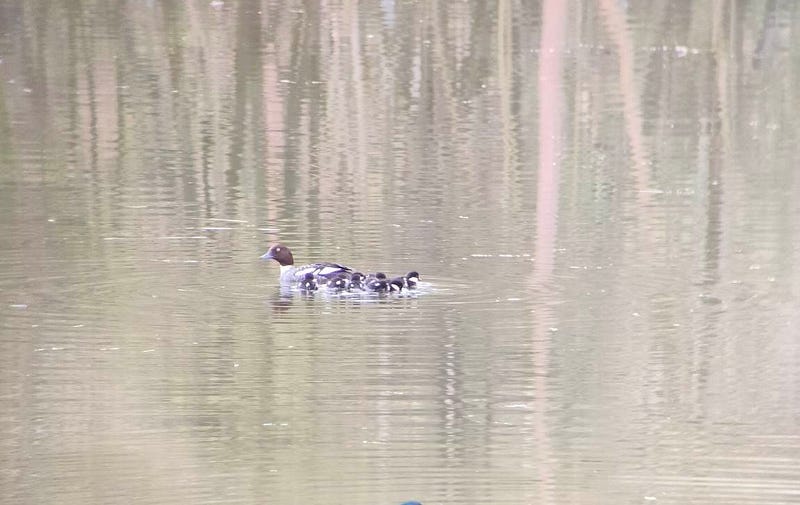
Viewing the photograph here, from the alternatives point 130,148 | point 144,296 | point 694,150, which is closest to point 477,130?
point 694,150

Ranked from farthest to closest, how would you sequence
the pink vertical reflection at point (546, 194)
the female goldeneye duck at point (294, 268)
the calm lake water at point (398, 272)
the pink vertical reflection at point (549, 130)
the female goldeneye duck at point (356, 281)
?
the pink vertical reflection at point (549, 130) → the female goldeneye duck at point (294, 268) → the female goldeneye duck at point (356, 281) → the pink vertical reflection at point (546, 194) → the calm lake water at point (398, 272)

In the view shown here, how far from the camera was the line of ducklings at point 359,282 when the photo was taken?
9.94m

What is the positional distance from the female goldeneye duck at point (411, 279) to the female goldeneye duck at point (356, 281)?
0.85ft

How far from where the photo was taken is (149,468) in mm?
6918

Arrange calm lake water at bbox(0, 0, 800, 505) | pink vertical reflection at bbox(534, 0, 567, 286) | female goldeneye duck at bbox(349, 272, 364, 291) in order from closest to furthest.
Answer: calm lake water at bbox(0, 0, 800, 505) → female goldeneye duck at bbox(349, 272, 364, 291) → pink vertical reflection at bbox(534, 0, 567, 286)

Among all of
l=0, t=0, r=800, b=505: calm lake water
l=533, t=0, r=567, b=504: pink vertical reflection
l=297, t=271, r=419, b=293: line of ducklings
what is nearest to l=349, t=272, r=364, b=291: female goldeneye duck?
l=297, t=271, r=419, b=293: line of ducklings

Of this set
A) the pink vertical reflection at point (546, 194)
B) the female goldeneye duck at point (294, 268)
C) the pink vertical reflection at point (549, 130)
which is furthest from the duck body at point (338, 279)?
the pink vertical reflection at point (549, 130)

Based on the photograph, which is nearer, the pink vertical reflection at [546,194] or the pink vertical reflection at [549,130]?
the pink vertical reflection at [546,194]

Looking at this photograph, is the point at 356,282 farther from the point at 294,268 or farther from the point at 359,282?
the point at 294,268

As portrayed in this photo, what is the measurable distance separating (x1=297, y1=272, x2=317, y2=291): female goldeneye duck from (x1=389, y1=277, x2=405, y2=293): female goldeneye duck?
0.54 meters

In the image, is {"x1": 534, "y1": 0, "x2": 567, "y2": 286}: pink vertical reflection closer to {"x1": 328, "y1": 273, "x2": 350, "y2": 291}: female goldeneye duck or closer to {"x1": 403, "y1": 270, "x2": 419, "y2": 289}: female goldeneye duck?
{"x1": 403, "y1": 270, "x2": 419, "y2": 289}: female goldeneye duck

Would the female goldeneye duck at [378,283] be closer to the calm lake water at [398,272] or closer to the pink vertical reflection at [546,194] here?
the calm lake water at [398,272]

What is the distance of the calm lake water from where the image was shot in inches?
279

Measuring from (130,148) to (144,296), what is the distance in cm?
567
